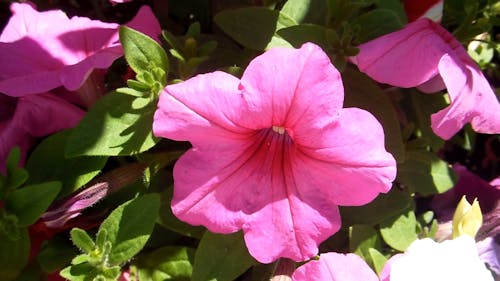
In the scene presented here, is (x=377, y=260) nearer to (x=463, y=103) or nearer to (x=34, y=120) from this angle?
(x=463, y=103)

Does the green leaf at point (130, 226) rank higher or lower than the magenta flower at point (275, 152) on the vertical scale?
lower

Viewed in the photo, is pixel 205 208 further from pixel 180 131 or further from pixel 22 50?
pixel 22 50

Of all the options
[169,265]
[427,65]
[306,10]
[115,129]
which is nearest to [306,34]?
[306,10]

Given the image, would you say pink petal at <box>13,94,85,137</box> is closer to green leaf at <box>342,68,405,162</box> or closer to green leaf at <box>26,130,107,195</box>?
green leaf at <box>26,130,107,195</box>

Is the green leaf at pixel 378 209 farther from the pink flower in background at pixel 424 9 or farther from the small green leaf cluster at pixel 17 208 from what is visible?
the small green leaf cluster at pixel 17 208

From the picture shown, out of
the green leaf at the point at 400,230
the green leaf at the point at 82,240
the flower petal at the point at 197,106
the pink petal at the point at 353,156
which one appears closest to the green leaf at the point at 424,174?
the green leaf at the point at 400,230
